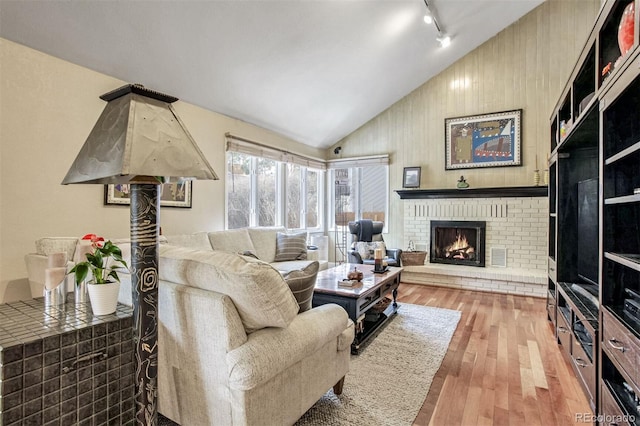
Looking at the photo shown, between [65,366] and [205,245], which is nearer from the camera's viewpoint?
[65,366]

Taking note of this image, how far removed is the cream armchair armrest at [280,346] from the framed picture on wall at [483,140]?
449 cm

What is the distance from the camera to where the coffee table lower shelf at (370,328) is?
269cm

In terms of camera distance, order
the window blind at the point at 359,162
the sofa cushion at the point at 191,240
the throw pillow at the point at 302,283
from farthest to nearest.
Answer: the window blind at the point at 359,162 < the sofa cushion at the point at 191,240 < the throw pillow at the point at 302,283

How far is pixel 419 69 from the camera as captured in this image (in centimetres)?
530

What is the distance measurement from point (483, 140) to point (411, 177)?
1.29 meters

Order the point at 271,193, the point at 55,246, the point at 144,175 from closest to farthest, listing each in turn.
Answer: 1. the point at 144,175
2. the point at 55,246
3. the point at 271,193

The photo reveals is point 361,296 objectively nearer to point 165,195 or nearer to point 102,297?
point 102,297

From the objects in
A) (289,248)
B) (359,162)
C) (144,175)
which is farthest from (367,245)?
(144,175)

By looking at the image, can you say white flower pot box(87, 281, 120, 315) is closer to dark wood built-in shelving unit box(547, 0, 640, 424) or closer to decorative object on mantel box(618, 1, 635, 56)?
dark wood built-in shelving unit box(547, 0, 640, 424)

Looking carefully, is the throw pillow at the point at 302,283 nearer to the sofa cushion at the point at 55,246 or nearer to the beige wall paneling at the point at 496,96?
the sofa cushion at the point at 55,246

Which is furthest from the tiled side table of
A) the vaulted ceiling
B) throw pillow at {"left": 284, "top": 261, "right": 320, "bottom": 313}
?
the vaulted ceiling

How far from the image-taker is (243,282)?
1303 millimetres

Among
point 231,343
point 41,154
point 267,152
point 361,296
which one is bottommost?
point 361,296

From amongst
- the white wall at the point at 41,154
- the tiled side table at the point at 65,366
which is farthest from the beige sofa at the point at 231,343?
the white wall at the point at 41,154
